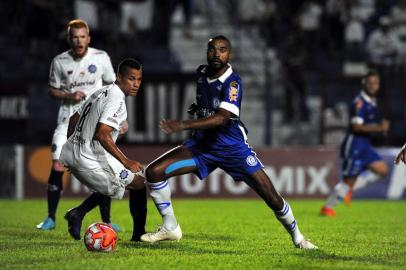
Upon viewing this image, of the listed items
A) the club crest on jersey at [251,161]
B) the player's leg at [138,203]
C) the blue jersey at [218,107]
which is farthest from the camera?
the player's leg at [138,203]

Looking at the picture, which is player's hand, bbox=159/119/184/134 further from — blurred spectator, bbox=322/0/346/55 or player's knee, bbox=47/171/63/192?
blurred spectator, bbox=322/0/346/55

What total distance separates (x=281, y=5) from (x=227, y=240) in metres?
12.6

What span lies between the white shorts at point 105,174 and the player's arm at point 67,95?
2.08 m

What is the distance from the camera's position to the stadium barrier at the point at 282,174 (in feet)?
57.7

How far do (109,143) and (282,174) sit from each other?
10.4m

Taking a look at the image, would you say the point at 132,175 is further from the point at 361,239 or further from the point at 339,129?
the point at 339,129

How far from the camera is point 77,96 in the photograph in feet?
33.0

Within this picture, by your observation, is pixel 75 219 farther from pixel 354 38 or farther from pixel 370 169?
pixel 354 38

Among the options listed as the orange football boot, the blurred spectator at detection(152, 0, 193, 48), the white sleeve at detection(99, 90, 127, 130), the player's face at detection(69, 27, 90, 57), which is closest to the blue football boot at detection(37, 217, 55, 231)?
the player's face at detection(69, 27, 90, 57)

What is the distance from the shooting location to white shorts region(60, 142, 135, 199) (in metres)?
7.98

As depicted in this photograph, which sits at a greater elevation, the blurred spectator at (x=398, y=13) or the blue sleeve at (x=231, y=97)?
the blurred spectator at (x=398, y=13)

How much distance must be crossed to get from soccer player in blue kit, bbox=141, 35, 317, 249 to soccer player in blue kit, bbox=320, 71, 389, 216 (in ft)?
17.7

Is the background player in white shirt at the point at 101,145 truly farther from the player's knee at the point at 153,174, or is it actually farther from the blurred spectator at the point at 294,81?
the blurred spectator at the point at 294,81

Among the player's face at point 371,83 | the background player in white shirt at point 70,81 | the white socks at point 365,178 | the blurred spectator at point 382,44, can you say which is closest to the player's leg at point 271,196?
the background player in white shirt at point 70,81
